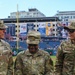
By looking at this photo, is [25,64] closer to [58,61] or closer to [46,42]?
[58,61]

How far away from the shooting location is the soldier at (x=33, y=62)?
4.02m

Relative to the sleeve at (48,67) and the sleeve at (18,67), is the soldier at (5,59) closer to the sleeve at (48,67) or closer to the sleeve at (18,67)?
the sleeve at (18,67)

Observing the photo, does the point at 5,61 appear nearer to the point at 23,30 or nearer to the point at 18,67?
the point at 18,67

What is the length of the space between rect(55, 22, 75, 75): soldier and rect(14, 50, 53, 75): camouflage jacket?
0.26 metres

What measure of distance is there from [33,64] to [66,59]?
1.68 feet

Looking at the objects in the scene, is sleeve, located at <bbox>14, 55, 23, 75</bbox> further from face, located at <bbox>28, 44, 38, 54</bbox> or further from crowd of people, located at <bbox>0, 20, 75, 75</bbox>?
face, located at <bbox>28, 44, 38, 54</bbox>

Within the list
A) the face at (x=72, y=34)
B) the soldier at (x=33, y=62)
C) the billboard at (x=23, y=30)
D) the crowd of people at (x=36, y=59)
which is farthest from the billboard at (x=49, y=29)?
the soldier at (x=33, y=62)

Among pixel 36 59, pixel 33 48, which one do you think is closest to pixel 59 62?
pixel 36 59

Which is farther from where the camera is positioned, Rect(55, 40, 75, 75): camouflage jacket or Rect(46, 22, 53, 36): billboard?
Rect(46, 22, 53, 36): billboard

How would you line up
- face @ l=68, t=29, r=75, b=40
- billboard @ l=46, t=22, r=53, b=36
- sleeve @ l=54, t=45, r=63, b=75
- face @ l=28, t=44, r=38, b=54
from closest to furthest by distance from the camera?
face @ l=28, t=44, r=38, b=54, face @ l=68, t=29, r=75, b=40, sleeve @ l=54, t=45, r=63, b=75, billboard @ l=46, t=22, r=53, b=36

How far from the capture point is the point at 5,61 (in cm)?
423

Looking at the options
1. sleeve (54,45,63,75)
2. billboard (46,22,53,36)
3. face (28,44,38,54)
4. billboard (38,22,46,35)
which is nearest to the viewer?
face (28,44,38,54)

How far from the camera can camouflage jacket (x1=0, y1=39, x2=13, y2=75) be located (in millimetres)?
4223

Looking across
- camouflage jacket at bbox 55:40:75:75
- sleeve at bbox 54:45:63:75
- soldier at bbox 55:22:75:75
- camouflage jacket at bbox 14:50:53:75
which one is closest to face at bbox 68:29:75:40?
soldier at bbox 55:22:75:75
